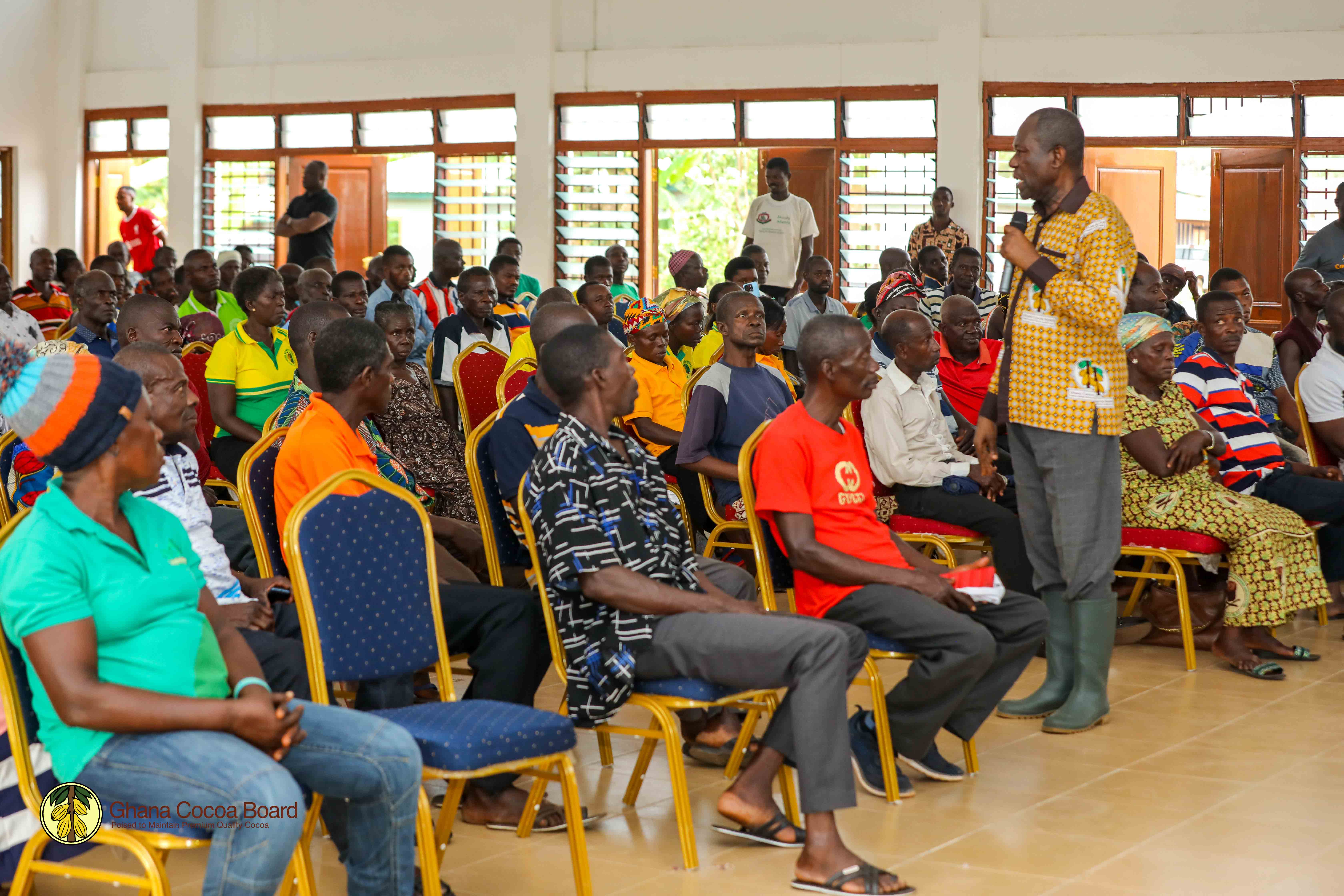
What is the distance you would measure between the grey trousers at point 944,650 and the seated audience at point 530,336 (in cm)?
229

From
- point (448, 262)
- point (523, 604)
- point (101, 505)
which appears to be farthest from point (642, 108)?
point (101, 505)

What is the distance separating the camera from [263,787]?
2.12 metres

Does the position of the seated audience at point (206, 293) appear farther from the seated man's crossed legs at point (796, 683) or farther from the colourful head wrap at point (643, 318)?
the seated man's crossed legs at point (796, 683)

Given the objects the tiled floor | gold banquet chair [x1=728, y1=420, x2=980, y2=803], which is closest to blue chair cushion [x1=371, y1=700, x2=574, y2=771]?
the tiled floor

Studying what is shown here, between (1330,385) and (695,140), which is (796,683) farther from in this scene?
(695,140)

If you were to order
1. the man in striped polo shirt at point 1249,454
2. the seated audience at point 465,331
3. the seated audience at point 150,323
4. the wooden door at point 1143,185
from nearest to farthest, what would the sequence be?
the seated audience at point 150,323 < the man in striped polo shirt at point 1249,454 < the seated audience at point 465,331 < the wooden door at point 1143,185

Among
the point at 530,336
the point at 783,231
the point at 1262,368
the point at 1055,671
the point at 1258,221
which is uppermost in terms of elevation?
the point at 1258,221

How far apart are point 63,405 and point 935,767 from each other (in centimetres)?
236

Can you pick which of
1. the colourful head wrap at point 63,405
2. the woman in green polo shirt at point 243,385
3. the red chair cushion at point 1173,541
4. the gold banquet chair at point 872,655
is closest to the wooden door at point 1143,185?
the red chair cushion at point 1173,541

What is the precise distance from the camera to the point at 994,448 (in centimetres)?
456

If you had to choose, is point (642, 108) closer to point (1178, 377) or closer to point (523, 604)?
point (1178, 377)

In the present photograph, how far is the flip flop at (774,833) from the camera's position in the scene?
3.15 meters

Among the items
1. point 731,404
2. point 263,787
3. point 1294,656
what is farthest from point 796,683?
point 1294,656

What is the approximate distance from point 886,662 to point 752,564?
74 centimetres
